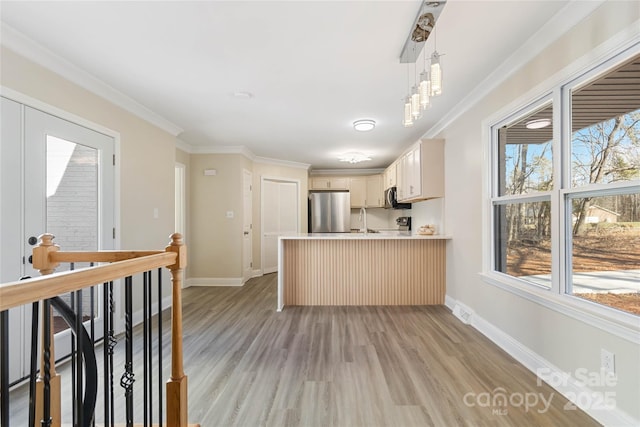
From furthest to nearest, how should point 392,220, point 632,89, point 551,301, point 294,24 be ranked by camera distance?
point 392,220, point 551,301, point 294,24, point 632,89

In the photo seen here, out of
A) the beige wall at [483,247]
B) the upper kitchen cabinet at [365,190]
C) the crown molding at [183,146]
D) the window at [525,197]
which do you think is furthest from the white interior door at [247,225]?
the window at [525,197]

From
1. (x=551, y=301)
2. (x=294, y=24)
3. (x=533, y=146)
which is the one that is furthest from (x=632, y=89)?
(x=294, y=24)

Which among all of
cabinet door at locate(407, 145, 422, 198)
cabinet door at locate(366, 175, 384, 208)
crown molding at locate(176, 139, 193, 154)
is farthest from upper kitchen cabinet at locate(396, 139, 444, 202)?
crown molding at locate(176, 139, 193, 154)

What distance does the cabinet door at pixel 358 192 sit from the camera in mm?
7137

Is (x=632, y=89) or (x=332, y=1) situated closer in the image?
(x=632, y=89)

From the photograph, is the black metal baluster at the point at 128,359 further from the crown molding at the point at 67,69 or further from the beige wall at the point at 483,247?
the beige wall at the point at 483,247

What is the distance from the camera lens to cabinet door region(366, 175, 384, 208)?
7.02 m

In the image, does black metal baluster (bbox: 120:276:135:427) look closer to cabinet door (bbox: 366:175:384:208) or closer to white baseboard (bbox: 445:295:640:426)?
white baseboard (bbox: 445:295:640:426)

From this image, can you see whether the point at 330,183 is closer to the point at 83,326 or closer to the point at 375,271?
the point at 375,271

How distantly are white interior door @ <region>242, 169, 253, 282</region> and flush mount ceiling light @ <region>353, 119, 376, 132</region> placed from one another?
241cm

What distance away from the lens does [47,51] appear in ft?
7.25

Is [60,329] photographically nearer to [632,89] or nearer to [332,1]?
[332,1]

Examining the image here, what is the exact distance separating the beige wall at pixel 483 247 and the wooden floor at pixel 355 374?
0.27 metres

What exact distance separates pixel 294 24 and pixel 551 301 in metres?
2.47
